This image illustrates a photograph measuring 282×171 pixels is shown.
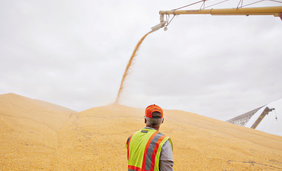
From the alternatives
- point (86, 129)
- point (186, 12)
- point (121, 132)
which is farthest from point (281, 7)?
point (86, 129)

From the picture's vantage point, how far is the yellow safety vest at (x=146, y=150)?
180cm

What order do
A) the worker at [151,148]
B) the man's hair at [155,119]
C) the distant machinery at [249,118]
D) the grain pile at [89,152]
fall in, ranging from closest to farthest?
1. the worker at [151,148]
2. the man's hair at [155,119]
3. the grain pile at [89,152]
4. the distant machinery at [249,118]

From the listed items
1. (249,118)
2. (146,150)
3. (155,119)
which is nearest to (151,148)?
(146,150)

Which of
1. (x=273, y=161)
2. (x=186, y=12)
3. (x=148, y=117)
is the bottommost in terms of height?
(x=273, y=161)

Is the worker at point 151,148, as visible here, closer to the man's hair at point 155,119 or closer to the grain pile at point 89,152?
the man's hair at point 155,119

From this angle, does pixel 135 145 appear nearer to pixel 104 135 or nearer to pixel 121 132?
pixel 104 135

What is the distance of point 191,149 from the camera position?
854 cm

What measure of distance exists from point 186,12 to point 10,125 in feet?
37.7

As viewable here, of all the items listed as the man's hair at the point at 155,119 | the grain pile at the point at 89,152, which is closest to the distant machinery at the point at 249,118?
the grain pile at the point at 89,152

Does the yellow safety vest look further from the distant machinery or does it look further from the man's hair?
the distant machinery

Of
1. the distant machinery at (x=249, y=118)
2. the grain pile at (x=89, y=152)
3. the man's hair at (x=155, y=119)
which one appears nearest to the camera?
the man's hair at (x=155, y=119)

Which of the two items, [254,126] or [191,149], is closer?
[191,149]

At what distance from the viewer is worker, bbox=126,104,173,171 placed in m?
1.79

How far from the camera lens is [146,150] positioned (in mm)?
1842
